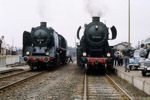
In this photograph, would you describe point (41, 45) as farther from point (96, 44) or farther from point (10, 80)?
point (10, 80)

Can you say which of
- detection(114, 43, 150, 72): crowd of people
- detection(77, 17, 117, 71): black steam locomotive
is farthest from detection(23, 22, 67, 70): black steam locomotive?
detection(114, 43, 150, 72): crowd of people

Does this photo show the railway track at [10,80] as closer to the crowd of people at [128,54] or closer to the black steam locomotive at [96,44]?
the black steam locomotive at [96,44]

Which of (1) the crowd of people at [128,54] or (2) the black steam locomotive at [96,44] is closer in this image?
(1) the crowd of people at [128,54]

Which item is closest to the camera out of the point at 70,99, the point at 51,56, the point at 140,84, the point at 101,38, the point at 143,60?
the point at 70,99

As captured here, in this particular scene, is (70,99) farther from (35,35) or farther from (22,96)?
(35,35)

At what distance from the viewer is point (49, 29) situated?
55.5ft

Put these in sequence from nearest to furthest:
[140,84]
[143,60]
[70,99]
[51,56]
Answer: [70,99] < [140,84] < [143,60] < [51,56]

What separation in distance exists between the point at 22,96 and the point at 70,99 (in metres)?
1.60

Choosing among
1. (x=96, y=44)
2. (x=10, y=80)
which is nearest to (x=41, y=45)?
(x=96, y=44)

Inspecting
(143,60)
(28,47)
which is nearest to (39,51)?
(28,47)

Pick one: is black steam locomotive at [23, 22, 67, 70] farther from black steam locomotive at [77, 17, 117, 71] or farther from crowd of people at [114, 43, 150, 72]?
crowd of people at [114, 43, 150, 72]

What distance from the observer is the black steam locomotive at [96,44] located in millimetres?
13727

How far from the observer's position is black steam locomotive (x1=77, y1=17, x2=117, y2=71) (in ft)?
45.0

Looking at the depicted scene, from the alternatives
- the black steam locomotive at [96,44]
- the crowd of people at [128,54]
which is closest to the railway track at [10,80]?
the black steam locomotive at [96,44]
